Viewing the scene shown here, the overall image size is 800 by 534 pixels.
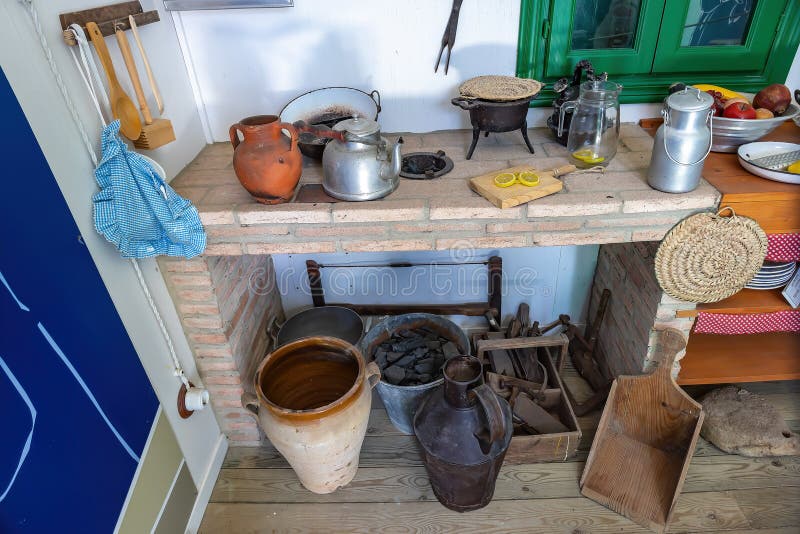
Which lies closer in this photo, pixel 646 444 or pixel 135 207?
pixel 135 207

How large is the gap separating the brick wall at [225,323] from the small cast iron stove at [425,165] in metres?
0.76

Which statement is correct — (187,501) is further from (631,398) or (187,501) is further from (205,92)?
(631,398)

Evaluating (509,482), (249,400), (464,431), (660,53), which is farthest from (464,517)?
(660,53)

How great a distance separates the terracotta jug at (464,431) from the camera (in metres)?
1.68

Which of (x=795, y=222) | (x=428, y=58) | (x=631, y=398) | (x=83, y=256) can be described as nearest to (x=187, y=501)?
(x=83, y=256)

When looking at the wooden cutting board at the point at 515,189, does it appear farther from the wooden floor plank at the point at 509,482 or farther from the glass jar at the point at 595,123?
the wooden floor plank at the point at 509,482

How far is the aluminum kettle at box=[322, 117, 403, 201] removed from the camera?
1.63 m

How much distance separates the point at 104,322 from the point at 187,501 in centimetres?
80

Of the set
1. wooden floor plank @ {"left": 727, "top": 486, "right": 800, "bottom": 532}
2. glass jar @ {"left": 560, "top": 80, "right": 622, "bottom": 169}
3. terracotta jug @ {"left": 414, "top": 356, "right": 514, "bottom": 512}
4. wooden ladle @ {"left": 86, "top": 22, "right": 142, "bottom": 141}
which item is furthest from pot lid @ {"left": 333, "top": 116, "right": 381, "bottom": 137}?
wooden floor plank @ {"left": 727, "top": 486, "right": 800, "bottom": 532}

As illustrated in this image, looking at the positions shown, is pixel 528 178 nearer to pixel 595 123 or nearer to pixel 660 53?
pixel 595 123

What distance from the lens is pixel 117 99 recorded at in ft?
4.83

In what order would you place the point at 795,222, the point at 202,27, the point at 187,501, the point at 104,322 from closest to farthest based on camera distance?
the point at 104,322 < the point at 795,222 < the point at 187,501 < the point at 202,27

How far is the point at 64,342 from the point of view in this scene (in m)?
1.26

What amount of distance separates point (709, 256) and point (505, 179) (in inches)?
28.3
